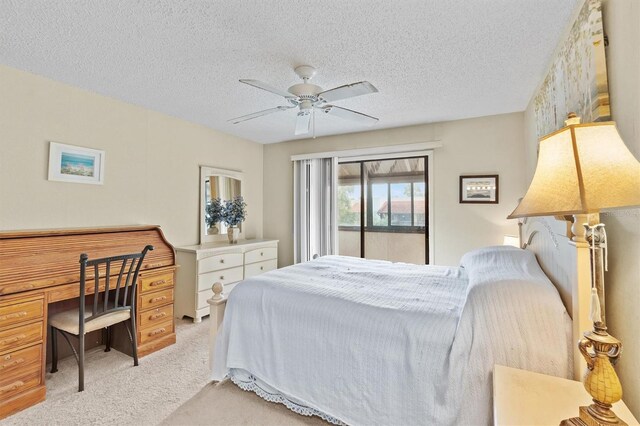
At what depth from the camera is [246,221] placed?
187 inches

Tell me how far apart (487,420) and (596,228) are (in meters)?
0.97

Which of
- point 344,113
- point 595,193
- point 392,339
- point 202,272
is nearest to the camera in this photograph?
point 595,193

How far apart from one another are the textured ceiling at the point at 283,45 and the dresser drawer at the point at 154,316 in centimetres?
208

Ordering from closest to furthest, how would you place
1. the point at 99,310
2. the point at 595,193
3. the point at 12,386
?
the point at 595,193, the point at 12,386, the point at 99,310

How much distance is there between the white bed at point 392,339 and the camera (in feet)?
4.37

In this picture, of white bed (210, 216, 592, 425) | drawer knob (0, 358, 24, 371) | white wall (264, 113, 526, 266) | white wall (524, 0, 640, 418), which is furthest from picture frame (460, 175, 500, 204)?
drawer knob (0, 358, 24, 371)

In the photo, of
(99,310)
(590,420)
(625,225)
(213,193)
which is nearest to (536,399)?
(590,420)

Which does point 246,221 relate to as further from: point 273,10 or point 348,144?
point 273,10

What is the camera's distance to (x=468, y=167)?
11.7 feet

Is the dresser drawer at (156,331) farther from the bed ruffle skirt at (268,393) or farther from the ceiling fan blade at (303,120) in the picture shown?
the ceiling fan blade at (303,120)

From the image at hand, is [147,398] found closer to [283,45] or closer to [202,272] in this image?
[202,272]

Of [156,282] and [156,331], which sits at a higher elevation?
[156,282]

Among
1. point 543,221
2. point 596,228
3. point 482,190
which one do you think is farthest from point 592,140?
point 482,190

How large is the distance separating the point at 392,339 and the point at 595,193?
1102 mm
